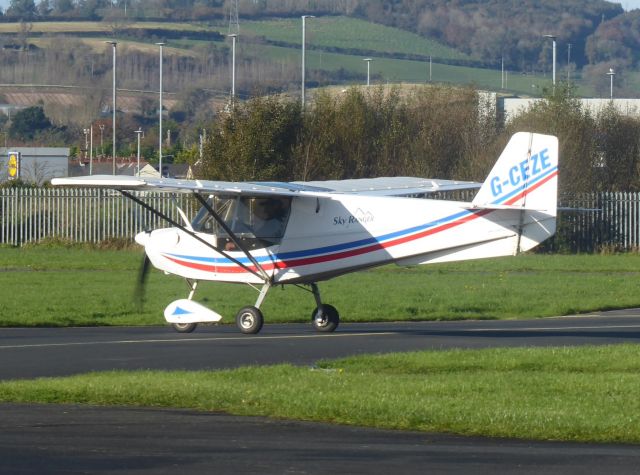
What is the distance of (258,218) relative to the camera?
19.2 meters

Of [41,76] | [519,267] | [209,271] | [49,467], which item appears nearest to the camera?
[49,467]

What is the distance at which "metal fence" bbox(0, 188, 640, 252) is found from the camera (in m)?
40.7

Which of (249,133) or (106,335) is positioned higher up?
(249,133)

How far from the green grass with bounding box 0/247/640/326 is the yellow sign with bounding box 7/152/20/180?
22588 mm

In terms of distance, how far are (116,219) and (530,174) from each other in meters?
25.1

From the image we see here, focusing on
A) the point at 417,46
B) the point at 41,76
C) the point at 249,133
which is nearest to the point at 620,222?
the point at 249,133

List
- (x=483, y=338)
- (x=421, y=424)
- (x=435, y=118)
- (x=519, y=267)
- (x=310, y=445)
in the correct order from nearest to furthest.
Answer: (x=310, y=445) < (x=421, y=424) < (x=483, y=338) < (x=519, y=267) < (x=435, y=118)

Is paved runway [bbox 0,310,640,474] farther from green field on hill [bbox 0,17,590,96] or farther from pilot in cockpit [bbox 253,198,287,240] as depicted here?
green field on hill [bbox 0,17,590,96]

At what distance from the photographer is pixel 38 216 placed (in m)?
40.8

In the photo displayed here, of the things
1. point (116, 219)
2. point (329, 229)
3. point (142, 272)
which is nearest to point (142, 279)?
point (142, 272)

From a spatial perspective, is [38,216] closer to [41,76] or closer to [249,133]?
[249,133]

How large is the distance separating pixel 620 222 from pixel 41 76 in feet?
313

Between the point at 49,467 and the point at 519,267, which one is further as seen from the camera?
the point at 519,267

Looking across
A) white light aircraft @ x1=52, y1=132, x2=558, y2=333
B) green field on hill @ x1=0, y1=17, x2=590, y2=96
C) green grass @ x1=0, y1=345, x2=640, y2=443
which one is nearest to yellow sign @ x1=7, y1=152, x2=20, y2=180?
white light aircraft @ x1=52, y1=132, x2=558, y2=333
